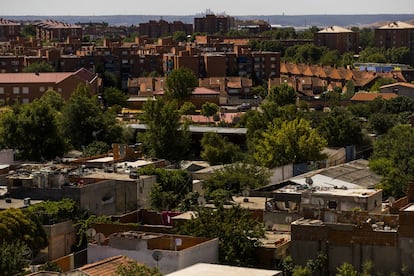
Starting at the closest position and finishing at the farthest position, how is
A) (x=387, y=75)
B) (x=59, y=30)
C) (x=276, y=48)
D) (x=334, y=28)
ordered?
1. (x=387, y=75)
2. (x=276, y=48)
3. (x=334, y=28)
4. (x=59, y=30)

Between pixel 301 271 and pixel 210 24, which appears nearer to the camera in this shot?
pixel 301 271

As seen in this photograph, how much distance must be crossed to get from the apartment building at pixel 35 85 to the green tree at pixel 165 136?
1805 cm

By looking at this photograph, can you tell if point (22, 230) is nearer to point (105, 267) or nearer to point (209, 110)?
point (105, 267)

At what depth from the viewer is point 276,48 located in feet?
288

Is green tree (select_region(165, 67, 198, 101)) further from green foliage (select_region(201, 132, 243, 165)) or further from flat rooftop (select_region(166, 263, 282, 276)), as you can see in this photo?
flat rooftop (select_region(166, 263, 282, 276))

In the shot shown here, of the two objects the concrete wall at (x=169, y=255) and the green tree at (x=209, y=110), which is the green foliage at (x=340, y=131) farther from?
the concrete wall at (x=169, y=255)

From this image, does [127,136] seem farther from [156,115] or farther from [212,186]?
[212,186]

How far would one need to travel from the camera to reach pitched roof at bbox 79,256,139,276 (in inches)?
622

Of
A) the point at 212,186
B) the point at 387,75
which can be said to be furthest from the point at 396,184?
the point at 387,75

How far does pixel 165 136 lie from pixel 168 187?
9.59 metres

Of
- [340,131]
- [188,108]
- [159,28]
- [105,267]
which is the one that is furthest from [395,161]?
[159,28]

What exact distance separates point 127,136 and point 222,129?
313 cm

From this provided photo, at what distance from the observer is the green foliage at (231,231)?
60.4ft

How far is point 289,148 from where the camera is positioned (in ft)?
104
